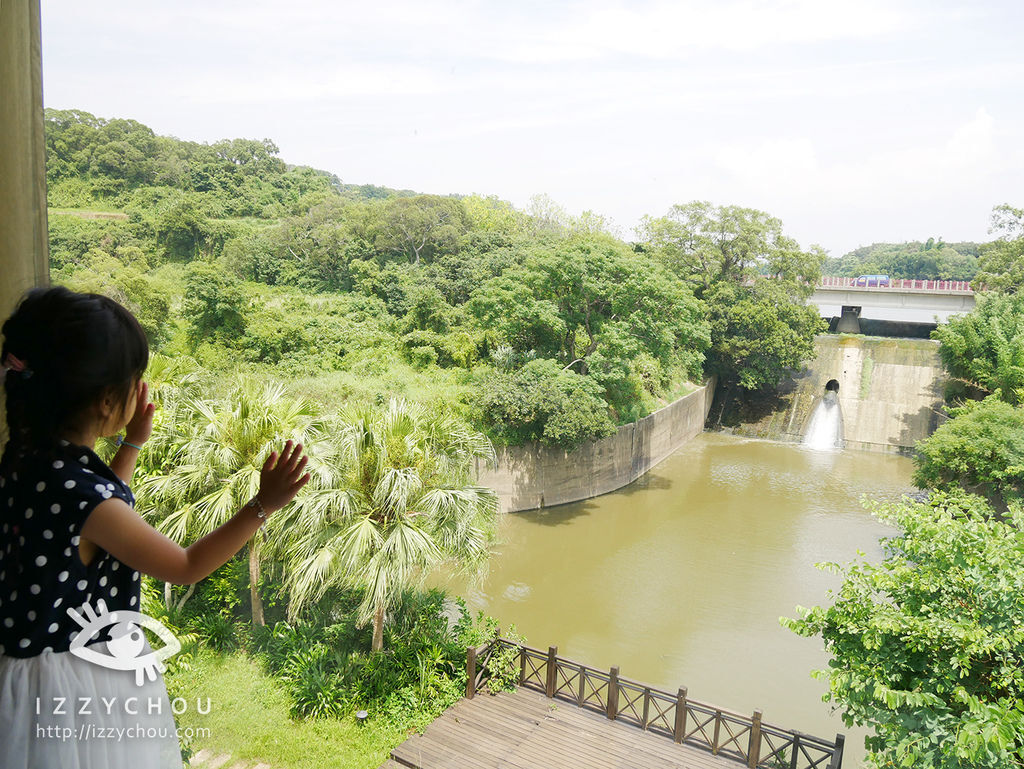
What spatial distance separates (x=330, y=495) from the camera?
156 inches

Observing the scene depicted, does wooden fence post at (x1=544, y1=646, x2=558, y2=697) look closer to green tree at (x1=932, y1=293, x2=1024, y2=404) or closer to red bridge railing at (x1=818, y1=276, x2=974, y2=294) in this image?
green tree at (x1=932, y1=293, x2=1024, y2=404)

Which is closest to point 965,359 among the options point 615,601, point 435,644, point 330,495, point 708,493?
point 708,493

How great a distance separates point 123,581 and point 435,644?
14.9 ft

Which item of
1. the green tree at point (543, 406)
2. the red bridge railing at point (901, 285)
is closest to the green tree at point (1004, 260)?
the red bridge railing at point (901, 285)

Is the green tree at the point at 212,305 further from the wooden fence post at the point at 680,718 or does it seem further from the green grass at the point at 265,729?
the wooden fence post at the point at 680,718

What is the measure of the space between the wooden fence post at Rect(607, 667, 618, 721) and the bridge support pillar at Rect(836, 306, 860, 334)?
671 inches

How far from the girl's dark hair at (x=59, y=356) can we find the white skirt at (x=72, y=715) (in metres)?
0.22

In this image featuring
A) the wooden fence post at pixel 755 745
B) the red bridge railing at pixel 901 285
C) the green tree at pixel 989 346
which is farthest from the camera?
the red bridge railing at pixel 901 285

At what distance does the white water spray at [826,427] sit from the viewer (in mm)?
14742

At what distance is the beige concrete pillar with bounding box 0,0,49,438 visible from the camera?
94 centimetres

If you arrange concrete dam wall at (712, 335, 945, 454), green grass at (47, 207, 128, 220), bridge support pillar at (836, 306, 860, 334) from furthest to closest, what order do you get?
bridge support pillar at (836, 306, 860, 334), concrete dam wall at (712, 335, 945, 454), green grass at (47, 207, 128, 220)

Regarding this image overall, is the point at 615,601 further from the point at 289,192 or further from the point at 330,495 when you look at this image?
the point at 289,192

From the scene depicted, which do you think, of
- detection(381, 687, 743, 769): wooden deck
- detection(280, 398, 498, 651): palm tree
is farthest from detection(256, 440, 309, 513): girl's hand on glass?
detection(381, 687, 743, 769): wooden deck

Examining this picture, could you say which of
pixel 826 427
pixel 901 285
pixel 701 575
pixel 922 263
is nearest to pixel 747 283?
pixel 826 427
